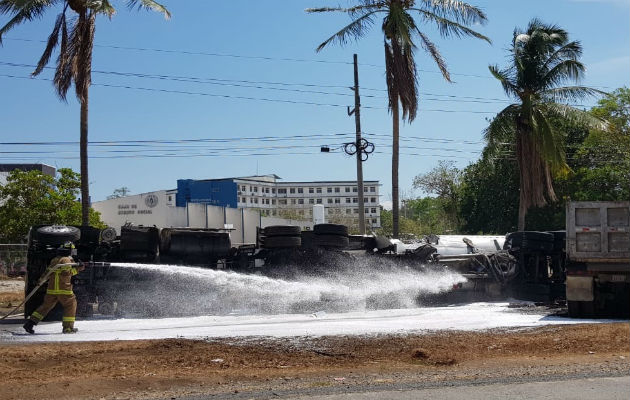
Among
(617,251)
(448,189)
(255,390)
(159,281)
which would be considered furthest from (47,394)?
(448,189)

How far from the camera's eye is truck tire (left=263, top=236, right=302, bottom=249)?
1695 centimetres

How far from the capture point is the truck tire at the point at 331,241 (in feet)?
56.5

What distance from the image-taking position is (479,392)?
7.81 meters

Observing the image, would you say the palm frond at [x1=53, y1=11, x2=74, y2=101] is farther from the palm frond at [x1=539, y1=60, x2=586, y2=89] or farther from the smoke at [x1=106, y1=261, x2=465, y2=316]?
the palm frond at [x1=539, y1=60, x2=586, y2=89]

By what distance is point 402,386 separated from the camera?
26.7 ft

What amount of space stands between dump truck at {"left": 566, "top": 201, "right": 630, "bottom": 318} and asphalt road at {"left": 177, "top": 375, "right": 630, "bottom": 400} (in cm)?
698

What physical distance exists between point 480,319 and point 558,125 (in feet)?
81.4

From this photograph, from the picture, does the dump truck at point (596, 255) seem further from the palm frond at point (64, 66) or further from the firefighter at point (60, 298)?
the palm frond at point (64, 66)

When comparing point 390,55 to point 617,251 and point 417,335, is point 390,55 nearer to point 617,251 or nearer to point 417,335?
point 617,251

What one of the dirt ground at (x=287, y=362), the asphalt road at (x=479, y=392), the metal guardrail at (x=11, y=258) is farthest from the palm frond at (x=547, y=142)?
the metal guardrail at (x=11, y=258)

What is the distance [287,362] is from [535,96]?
69.9 ft

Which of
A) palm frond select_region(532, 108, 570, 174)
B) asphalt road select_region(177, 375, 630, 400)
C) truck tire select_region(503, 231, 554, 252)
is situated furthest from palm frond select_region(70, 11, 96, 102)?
asphalt road select_region(177, 375, 630, 400)

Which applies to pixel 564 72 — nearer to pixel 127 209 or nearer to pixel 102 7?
pixel 102 7

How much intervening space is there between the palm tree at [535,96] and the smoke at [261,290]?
12527 mm
